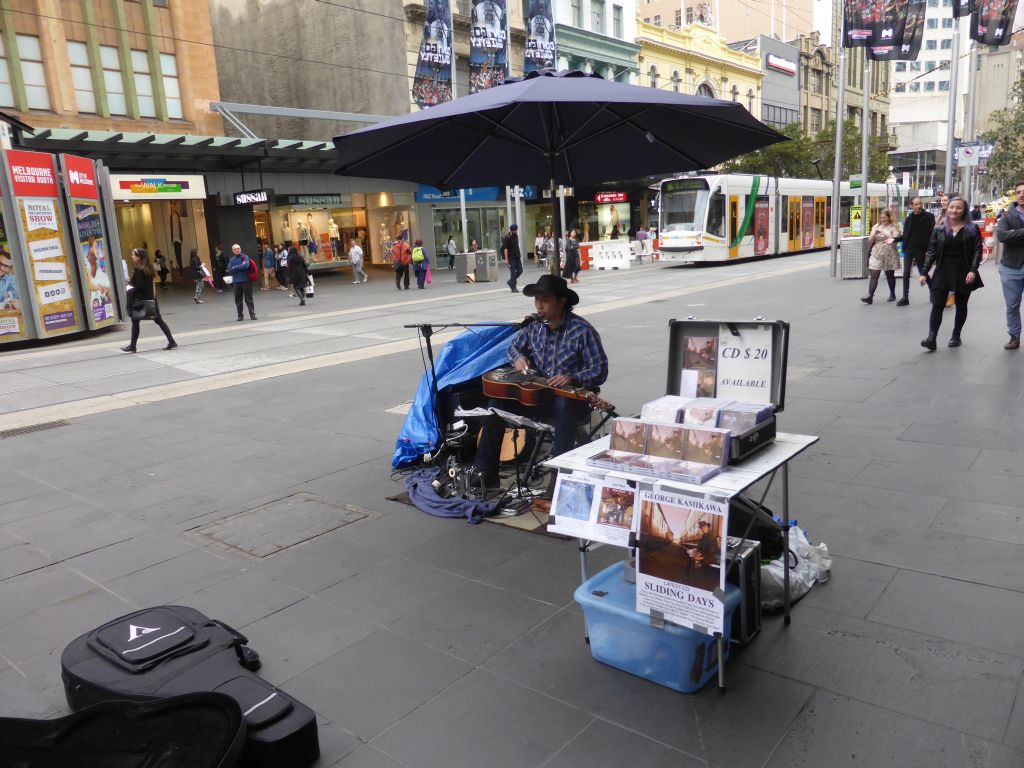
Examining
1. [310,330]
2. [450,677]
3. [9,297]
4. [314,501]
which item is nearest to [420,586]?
[450,677]

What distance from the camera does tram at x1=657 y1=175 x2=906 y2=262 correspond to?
85.7 feet

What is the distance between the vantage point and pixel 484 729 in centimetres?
276

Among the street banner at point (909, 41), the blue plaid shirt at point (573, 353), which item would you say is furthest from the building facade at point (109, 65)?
the blue plaid shirt at point (573, 353)

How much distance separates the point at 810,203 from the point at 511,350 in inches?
1200

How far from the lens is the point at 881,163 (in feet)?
163

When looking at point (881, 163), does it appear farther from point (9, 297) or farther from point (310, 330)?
point (9, 297)

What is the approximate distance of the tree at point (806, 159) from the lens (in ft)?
151

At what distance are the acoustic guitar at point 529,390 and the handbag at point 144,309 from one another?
9.33 m

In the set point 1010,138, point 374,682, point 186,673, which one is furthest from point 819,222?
point 186,673

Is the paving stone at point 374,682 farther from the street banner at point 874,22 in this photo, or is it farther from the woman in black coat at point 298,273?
the street banner at point 874,22

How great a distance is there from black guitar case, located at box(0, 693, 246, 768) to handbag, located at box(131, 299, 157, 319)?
11142mm

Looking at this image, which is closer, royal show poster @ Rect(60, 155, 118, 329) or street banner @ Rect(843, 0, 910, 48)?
royal show poster @ Rect(60, 155, 118, 329)

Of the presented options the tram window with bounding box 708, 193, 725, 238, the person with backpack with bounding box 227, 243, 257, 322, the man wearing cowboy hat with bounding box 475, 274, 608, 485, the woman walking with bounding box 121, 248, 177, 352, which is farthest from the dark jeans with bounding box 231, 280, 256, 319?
the tram window with bounding box 708, 193, 725, 238

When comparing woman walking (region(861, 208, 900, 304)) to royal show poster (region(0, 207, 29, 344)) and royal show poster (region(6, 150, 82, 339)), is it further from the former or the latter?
royal show poster (region(0, 207, 29, 344))
